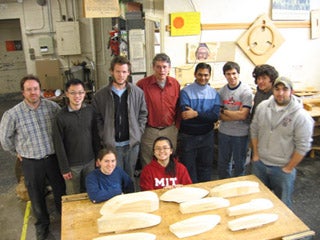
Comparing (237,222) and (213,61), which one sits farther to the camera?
(213,61)

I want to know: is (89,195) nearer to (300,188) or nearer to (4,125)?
(4,125)

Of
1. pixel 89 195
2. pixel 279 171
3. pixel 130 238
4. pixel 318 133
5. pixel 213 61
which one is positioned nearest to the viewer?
pixel 130 238

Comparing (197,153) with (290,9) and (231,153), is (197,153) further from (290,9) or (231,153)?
(290,9)

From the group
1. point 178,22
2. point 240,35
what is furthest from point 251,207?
point 240,35

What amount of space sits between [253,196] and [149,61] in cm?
246

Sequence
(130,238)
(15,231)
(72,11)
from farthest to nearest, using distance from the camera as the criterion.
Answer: (72,11), (15,231), (130,238)

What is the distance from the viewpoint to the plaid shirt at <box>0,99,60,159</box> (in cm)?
227

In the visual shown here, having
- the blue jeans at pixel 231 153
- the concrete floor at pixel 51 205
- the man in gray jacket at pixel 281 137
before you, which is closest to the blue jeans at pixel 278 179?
the man in gray jacket at pixel 281 137

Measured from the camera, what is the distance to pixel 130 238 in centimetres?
155

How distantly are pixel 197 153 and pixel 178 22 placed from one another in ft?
5.07

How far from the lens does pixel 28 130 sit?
2.29 m

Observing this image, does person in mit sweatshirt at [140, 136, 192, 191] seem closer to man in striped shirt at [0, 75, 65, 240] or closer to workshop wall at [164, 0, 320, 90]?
man in striped shirt at [0, 75, 65, 240]

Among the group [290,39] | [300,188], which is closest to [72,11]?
[290,39]

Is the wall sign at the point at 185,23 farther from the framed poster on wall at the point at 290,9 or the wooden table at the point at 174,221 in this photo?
the wooden table at the point at 174,221
